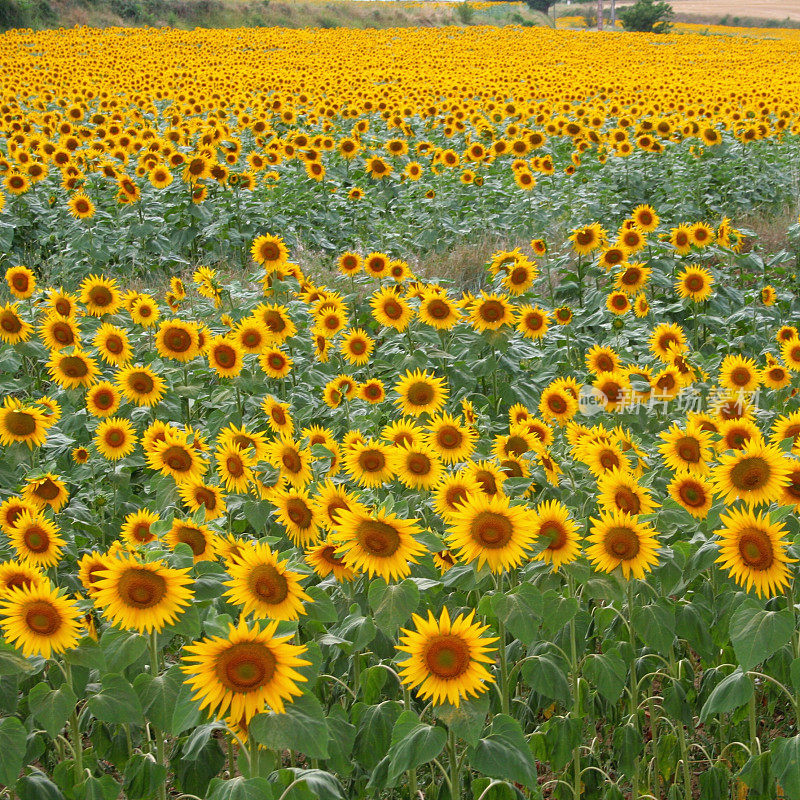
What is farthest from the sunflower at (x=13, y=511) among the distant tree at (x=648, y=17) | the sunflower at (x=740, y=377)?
the distant tree at (x=648, y=17)

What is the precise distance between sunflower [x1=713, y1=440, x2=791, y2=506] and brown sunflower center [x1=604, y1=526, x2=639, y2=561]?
15.2 inches

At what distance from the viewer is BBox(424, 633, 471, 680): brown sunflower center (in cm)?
198

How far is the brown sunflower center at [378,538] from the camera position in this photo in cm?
238

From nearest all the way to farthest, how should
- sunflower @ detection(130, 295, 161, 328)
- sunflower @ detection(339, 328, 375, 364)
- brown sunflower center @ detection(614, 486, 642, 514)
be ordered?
1. brown sunflower center @ detection(614, 486, 642, 514)
2. sunflower @ detection(339, 328, 375, 364)
3. sunflower @ detection(130, 295, 161, 328)

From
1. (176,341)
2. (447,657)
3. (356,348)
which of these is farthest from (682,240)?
(447,657)

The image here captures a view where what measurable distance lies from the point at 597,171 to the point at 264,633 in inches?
396

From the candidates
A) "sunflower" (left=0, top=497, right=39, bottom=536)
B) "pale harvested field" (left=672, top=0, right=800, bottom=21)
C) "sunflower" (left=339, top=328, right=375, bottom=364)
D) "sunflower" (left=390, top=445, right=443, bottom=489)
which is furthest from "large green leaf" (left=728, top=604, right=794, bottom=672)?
"pale harvested field" (left=672, top=0, right=800, bottom=21)

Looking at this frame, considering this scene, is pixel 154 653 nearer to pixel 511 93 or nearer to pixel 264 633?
pixel 264 633

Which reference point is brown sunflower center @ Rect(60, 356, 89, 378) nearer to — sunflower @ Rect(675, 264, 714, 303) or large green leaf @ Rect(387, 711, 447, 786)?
large green leaf @ Rect(387, 711, 447, 786)

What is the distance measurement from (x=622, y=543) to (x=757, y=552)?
1.19ft

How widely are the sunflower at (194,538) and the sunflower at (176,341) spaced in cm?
218

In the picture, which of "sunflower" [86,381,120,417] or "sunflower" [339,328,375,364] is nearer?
"sunflower" [86,381,120,417]

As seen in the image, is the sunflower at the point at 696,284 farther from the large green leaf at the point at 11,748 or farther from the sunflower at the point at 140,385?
the large green leaf at the point at 11,748

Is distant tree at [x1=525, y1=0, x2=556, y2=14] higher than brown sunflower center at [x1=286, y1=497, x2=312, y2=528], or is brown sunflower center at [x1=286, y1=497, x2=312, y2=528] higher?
distant tree at [x1=525, y1=0, x2=556, y2=14]
